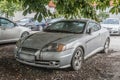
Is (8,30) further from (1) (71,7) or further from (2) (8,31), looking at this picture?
(1) (71,7)

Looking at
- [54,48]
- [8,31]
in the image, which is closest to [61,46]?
[54,48]

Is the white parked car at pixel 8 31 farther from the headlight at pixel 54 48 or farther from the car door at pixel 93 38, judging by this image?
the headlight at pixel 54 48

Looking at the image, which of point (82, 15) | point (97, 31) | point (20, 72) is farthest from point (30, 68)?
point (97, 31)

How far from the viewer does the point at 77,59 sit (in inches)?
250

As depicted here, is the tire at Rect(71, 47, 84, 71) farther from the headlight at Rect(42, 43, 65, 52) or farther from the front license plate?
the front license plate

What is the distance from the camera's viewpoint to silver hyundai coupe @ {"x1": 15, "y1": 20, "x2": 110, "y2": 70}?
5.77 meters

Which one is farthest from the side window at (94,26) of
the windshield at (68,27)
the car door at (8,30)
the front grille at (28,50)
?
the car door at (8,30)

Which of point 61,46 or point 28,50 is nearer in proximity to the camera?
point 61,46

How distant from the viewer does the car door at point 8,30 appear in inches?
391

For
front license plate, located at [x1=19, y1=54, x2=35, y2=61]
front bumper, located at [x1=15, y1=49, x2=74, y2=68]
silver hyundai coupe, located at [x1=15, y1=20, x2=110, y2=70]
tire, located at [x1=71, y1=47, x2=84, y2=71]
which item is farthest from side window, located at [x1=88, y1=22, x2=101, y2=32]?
front license plate, located at [x1=19, y1=54, x2=35, y2=61]

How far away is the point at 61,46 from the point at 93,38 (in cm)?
186

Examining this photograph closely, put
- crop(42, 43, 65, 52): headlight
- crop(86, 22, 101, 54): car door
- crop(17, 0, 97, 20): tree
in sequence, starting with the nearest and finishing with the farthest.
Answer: crop(17, 0, 97, 20): tree < crop(42, 43, 65, 52): headlight < crop(86, 22, 101, 54): car door

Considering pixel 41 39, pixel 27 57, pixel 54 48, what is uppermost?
pixel 41 39

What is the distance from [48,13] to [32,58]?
126cm
